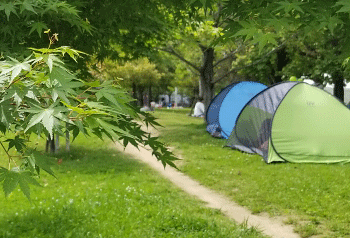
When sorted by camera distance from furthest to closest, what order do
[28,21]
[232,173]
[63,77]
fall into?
1. [232,173]
2. [28,21]
3. [63,77]

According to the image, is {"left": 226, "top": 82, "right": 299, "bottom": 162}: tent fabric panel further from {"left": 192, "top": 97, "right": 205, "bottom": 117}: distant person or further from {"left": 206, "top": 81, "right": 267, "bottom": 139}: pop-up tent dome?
{"left": 192, "top": 97, "right": 205, "bottom": 117}: distant person

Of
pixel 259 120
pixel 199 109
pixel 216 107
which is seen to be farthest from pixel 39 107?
pixel 199 109

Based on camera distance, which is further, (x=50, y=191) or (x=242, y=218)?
(x=50, y=191)

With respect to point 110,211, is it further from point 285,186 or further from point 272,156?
point 272,156

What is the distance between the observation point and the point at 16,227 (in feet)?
18.0

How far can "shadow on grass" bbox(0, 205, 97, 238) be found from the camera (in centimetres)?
525

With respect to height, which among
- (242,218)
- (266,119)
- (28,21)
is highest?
(28,21)

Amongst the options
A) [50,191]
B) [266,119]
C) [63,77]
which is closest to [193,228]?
[50,191]

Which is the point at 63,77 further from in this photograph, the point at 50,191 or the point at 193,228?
the point at 50,191

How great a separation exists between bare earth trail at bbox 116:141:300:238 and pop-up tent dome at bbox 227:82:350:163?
2818mm

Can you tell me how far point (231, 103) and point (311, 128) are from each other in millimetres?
5333

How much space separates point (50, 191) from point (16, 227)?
6.75 ft

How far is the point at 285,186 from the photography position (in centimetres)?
829

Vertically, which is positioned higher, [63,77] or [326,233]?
[63,77]
